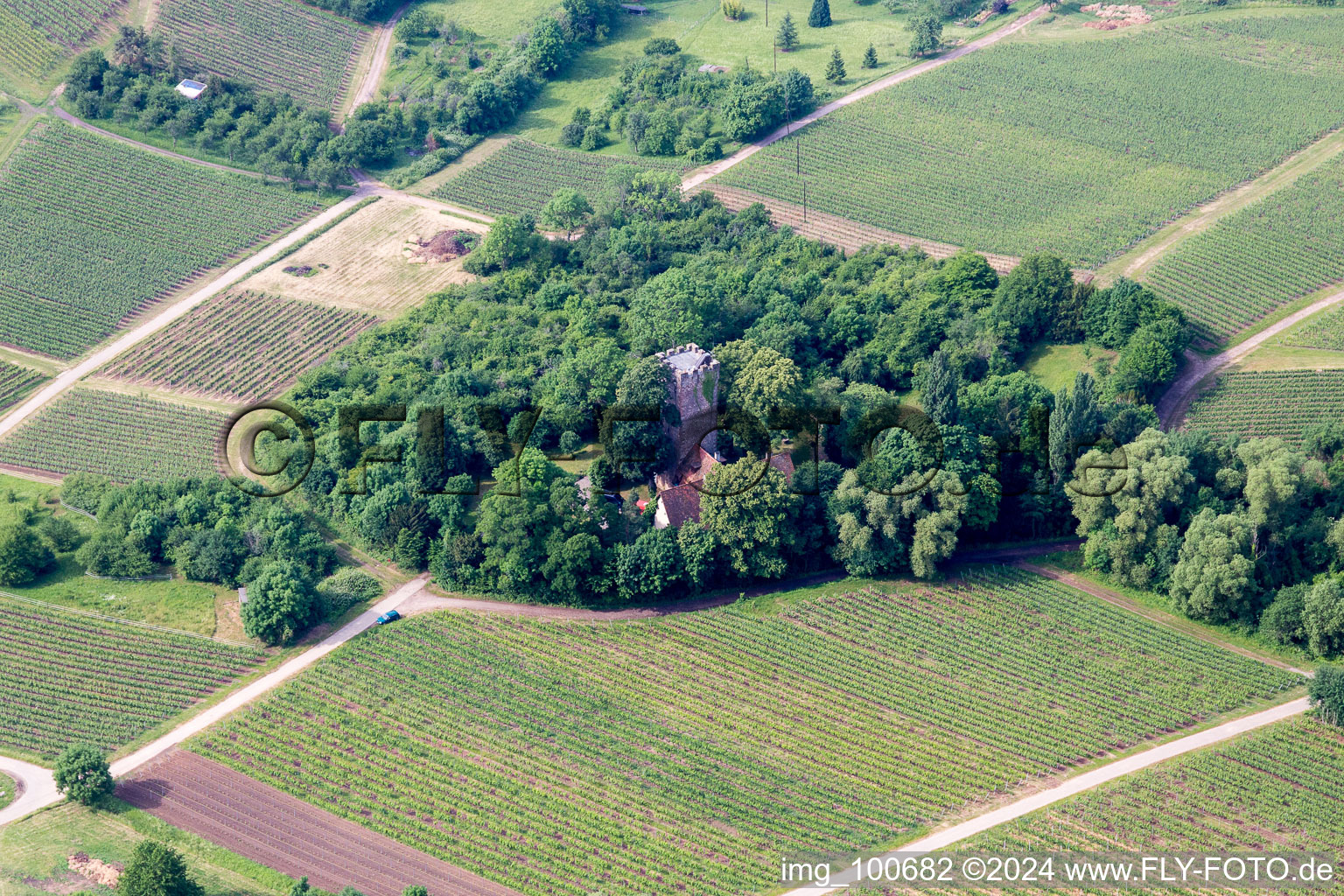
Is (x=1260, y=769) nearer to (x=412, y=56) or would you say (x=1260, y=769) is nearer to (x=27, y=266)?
(x=27, y=266)

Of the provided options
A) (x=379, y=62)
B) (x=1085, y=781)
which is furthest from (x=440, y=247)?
(x=1085, y=781)

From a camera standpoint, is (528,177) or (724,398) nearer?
A: (724,398)

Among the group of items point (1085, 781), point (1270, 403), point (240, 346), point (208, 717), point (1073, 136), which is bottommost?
point (1085, 781)

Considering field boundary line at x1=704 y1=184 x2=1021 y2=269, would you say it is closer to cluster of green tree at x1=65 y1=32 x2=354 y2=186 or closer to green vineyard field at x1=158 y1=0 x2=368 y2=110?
cluster of green tree at x1=65 y1=32 x2=354 y2=186

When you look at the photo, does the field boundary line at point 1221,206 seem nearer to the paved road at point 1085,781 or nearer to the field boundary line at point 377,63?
the paved road at point 1085,781

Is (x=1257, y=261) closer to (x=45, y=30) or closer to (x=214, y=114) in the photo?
(x=214, y=114)

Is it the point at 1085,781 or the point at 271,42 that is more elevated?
the point at 271,42
